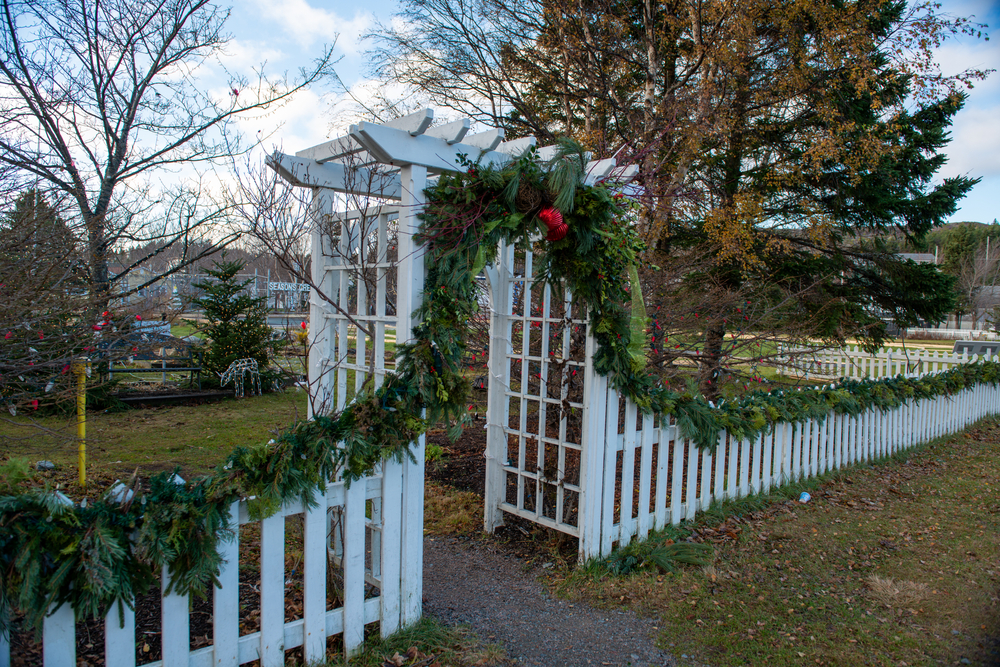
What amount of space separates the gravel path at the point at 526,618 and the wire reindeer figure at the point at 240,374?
23.2 ft

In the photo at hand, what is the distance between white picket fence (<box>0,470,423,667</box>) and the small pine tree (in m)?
7.66

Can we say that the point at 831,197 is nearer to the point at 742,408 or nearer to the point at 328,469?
the point at 742,408

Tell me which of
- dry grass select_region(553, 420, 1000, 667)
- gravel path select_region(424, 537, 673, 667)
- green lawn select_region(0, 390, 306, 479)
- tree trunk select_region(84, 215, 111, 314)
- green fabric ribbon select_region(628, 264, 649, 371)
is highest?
tree trunk select_region(84, 215, 111, 314)

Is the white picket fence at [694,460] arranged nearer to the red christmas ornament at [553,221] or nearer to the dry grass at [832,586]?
the dry grass at [832,586]

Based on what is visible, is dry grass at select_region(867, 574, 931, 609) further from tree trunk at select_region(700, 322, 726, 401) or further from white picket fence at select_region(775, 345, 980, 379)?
white picket fence at select_region(775, 345, 980, 379)

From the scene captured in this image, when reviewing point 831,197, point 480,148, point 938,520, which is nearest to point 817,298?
point 831,197

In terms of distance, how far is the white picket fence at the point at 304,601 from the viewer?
2.02 metres

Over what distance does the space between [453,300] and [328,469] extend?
1.05m

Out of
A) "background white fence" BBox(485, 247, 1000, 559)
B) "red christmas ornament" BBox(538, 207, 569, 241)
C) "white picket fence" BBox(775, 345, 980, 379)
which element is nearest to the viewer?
"red christmas ornament" BBox(538, 207, 569, 241)

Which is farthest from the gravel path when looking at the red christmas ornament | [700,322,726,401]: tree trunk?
[700,322,726,401]: tree trunk

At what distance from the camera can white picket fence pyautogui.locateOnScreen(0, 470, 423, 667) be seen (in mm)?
2023

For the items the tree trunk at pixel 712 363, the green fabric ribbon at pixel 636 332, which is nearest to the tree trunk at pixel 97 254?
the green fabric ribbon at pixel 636 332

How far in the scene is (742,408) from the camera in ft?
15.6

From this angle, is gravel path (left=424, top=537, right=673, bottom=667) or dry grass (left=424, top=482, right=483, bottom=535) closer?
gravel path (left=424, top=537, right=673, bottom=667)
